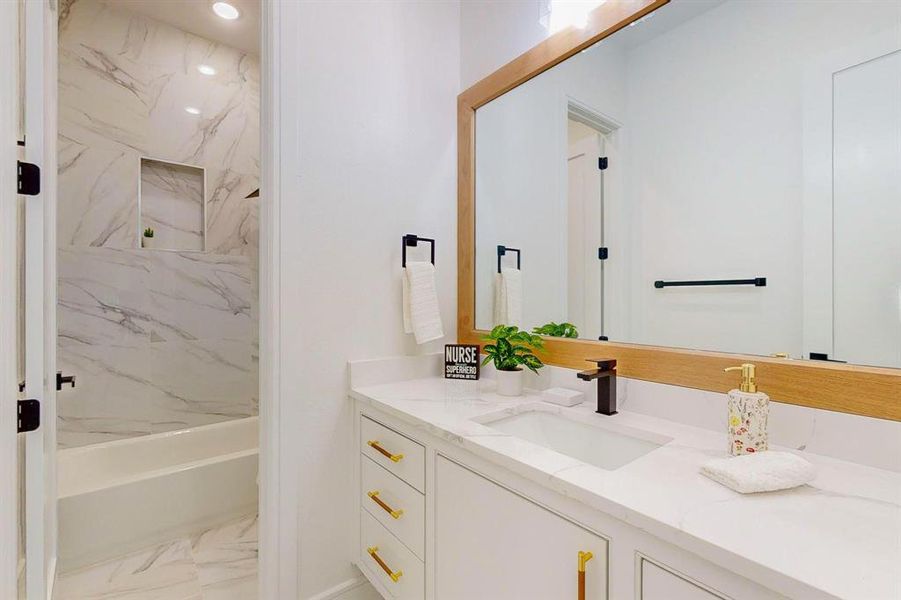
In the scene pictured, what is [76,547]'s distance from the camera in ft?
5.61

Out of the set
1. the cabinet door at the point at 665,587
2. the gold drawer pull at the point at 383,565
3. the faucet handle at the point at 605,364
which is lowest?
the gold drawer pull at the point at 383,565

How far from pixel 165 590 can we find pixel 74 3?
300 centimetres

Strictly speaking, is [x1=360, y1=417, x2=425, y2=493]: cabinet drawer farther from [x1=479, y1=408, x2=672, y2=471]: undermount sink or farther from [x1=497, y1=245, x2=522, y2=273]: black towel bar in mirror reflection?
[x1=497, y1=245, x2=522, y2=273]: black towel bar in mirror reflection

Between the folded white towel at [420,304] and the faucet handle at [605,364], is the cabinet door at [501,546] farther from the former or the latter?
the folded white towel at [420,304]

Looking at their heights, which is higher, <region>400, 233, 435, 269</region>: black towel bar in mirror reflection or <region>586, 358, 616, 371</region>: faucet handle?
<region>400, 233, 435, 269</region>: black towel bar in mirror reflection

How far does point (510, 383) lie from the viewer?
4.53 ft

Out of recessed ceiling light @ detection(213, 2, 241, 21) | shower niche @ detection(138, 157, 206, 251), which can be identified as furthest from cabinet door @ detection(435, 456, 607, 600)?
recessed ceiling light @ detection(213, 2, 241, 21)

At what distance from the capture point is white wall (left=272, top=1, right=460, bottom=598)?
1.37 meters

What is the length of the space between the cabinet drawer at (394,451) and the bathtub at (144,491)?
115 centimetres

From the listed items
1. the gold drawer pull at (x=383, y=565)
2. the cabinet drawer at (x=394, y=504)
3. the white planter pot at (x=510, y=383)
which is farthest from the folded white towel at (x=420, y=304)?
the gold drawer pull at (x=383, y=565)

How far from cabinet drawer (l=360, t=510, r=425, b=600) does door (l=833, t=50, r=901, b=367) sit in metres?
1.19

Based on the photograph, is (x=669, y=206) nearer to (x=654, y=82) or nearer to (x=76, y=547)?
(x=654, y=82)

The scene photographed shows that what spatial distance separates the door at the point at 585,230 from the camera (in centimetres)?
135

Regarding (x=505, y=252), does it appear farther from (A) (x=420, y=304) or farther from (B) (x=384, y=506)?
(B) (x=384, y=506)
